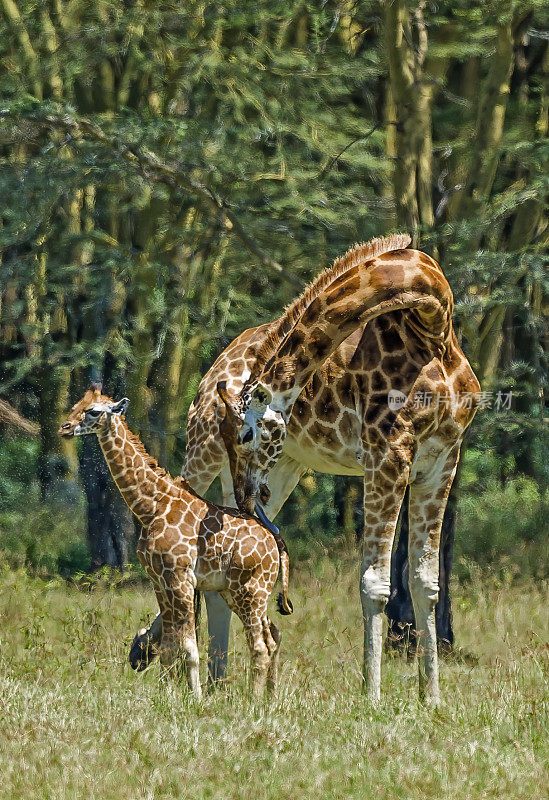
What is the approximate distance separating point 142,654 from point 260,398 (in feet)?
6.33

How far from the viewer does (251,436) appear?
7.57 metres

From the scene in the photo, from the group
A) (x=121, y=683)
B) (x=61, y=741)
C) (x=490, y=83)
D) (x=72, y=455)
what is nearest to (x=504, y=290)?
(x=490, y=83)

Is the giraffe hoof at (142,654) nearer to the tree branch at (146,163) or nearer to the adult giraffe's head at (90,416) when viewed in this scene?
the adult giraffe's head at (90,416)

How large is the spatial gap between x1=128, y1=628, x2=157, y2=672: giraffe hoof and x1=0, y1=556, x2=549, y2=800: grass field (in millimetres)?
92

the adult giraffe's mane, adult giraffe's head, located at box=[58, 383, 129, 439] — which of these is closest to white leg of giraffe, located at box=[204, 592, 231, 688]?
adult giraffe's head, located at box=[58, 383, 129, 439]

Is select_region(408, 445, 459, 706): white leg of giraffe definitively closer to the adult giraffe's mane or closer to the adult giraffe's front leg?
the adult giraffe's front leg

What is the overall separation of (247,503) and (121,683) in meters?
1.44

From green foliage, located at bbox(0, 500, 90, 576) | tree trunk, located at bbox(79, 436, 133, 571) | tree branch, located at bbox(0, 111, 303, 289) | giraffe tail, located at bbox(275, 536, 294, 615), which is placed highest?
tree branch, located at bbox(0, 111, 303, 289)

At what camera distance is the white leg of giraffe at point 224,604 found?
816 centimetres

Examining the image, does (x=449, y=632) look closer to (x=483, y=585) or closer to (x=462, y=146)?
(x=483, y=585)

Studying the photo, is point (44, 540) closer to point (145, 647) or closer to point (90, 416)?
point (145, 647)

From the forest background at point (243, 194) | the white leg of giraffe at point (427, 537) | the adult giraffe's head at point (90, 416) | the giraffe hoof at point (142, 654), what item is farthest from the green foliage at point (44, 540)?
the white leg of giraffe at point (427, 537)

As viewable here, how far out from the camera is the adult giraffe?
7.65 m

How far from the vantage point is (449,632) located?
10680 millimetres
